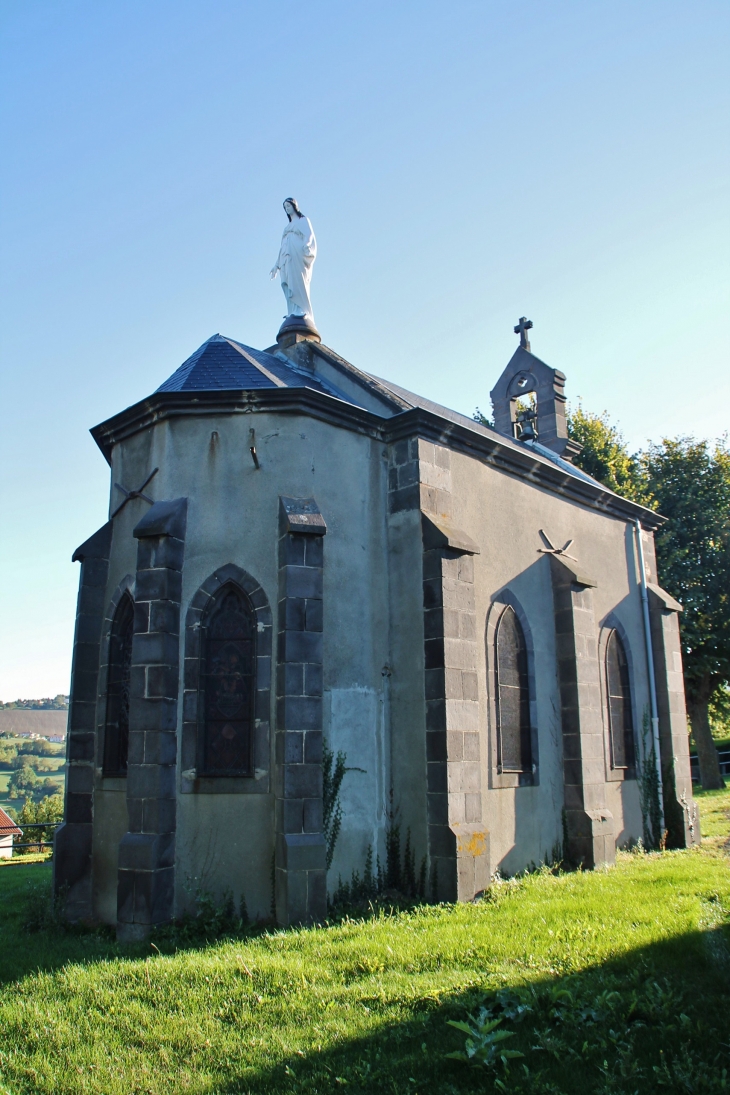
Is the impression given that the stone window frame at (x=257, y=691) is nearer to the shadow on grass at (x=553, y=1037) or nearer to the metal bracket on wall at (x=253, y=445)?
the metal bracket on wall at (x=253, y=445)

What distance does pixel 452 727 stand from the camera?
35.1 ft

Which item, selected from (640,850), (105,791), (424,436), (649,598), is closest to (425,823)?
(105,791)

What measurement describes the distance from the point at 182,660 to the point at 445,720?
3.43m

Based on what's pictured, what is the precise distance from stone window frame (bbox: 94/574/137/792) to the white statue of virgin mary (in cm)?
630

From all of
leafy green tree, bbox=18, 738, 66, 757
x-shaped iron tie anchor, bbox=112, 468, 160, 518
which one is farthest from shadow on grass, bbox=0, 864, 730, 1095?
leafy green tree, bbox=18, 738, 66, 757

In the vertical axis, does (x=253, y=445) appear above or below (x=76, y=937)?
above

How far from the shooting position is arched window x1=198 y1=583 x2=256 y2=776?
994 cm

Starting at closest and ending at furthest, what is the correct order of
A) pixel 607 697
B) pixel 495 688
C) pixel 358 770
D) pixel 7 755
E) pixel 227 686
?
1. pixel 227 686
2. pixel 358 770
3. pixel 495 688
4. pixel 607 697
5. pixel 7 755

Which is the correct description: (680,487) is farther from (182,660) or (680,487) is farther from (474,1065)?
(474,1065)

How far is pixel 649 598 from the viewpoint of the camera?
17359mm

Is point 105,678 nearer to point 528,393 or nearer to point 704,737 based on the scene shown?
point 528,393

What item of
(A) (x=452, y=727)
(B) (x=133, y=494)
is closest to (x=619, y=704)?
(A) (x=452, y=727)

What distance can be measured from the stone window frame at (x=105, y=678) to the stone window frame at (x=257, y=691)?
129cm

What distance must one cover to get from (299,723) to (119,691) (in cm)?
301
